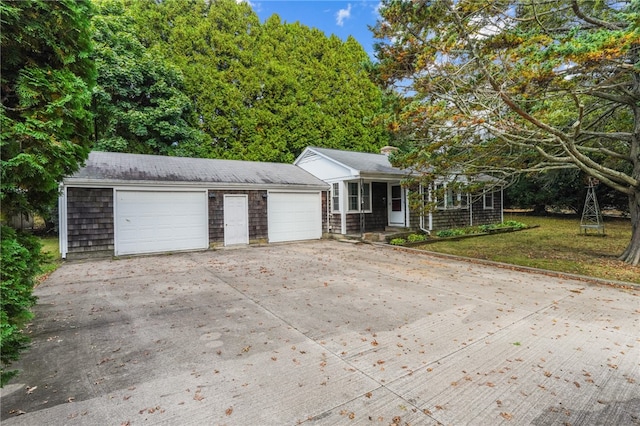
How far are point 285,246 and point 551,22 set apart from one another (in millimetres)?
10079

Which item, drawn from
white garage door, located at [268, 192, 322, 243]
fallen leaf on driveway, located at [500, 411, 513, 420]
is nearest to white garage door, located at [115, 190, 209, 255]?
white garage door, located at [268, 192, 322, 243]

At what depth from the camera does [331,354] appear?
3.29 m

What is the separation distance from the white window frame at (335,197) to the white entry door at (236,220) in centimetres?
387

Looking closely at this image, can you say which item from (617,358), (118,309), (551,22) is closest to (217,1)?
(551,22)

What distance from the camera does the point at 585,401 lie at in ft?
8.23

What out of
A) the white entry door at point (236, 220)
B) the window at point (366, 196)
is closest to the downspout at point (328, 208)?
the window at point (366, 196)

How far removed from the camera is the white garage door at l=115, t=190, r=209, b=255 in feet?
31.5

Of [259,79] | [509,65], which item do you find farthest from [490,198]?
[259,79]

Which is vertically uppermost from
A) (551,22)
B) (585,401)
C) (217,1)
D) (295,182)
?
(217,1)

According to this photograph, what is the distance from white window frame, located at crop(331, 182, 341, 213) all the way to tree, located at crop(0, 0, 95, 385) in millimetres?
10744

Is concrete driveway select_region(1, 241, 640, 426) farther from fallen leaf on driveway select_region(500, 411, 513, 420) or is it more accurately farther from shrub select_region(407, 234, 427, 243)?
shrub select_region(407, 234, 427, 243)

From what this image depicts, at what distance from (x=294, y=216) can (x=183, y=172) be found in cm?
457

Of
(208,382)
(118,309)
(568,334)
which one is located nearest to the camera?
(208,382)

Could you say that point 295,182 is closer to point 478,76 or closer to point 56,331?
point 478,76
